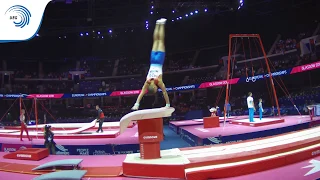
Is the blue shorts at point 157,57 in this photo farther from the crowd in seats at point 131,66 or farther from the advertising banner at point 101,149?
the crowd in seats at point 131,66

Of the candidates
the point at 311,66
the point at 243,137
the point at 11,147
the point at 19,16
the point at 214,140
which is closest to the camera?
the point at 19,16

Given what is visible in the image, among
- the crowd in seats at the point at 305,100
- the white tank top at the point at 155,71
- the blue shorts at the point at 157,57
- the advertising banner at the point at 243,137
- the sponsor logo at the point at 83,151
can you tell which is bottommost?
the sponsor logo at the point at 83,151

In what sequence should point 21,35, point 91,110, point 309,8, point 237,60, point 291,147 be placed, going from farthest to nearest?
point 91,110 < point 237,60 < point 309,8 < point 291,147 < point 21,35

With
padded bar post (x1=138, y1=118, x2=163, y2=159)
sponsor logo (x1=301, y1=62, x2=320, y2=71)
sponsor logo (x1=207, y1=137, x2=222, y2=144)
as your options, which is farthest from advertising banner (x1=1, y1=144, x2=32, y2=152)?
sponsor logo (x1=301, y1=62, x2=320, y2=71)

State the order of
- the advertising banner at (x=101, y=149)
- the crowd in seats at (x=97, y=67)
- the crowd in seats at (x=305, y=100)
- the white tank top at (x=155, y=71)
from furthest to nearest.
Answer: the crowd in seats at (x=97, y=67) < the crowd in seats at (x=305, y=100) < the advertising banner at (x=101, y=149) < the white tank top at (x=155, y=71)

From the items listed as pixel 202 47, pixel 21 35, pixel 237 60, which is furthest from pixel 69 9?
pixel 21 35

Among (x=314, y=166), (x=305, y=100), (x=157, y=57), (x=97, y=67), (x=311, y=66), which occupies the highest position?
(x=97, y=67)

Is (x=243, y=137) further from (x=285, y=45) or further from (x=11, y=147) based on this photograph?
(x=285, y=45)

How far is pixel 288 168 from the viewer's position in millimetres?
4191

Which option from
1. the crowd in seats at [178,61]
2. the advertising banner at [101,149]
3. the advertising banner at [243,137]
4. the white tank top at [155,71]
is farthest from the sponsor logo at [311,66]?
the white tank top at [155,71]

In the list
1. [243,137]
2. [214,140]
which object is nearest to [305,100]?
[243,137]

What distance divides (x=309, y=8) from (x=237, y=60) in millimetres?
7673

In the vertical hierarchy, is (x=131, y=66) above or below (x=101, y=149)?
above

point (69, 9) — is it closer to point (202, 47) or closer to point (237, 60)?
point (202, 47)
